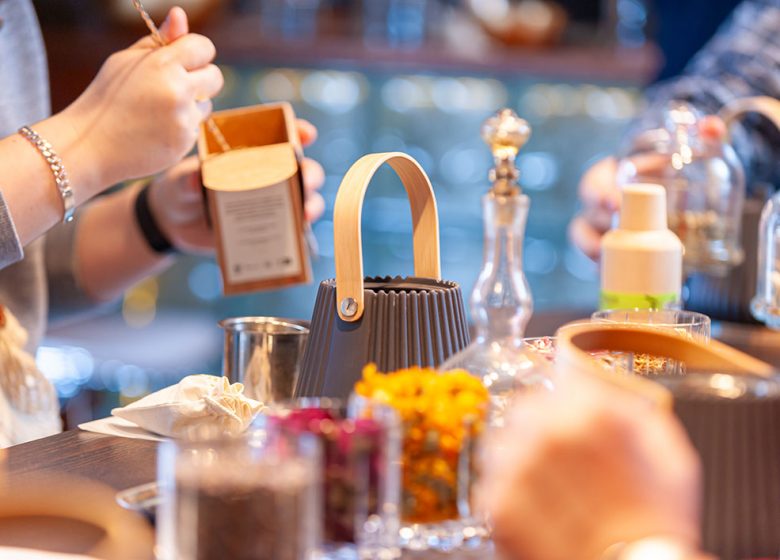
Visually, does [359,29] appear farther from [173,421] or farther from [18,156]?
[173,421]

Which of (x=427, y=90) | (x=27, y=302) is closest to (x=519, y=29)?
(x=427, y=90)

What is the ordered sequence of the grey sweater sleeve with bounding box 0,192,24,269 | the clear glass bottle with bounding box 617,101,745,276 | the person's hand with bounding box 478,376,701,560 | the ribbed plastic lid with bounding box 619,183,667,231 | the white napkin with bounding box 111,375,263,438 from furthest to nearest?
the clear glass bottle with bounding box 617,101,745,276, the ribbed plastic lid with bounding box 619,183,667,231, the grey sweater sleeve with bounding box 0,192,24,269, the white napkin with bounding box 111,375,263,438, the person's hand with bounding box 478,376,701,560

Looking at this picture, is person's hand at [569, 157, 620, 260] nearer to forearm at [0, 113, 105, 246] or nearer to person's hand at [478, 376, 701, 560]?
forearm at [0, 113, 105, 246]

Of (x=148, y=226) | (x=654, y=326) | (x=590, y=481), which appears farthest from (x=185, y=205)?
(x=590, y=481)

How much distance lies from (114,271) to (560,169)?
194 centimetres

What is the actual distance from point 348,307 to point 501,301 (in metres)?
0.13

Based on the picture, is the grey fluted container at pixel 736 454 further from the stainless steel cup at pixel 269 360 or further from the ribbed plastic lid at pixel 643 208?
the ribbed plastic lid at pixel 643 208

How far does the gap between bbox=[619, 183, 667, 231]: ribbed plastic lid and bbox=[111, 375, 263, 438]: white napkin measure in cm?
49

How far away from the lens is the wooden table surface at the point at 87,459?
0.79m

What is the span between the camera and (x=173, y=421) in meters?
0.87

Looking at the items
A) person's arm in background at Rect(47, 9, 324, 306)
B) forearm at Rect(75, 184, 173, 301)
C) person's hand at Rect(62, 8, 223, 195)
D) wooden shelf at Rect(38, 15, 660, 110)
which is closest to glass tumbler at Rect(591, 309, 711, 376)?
person's hand at Rect(62, 8, 223, 195)

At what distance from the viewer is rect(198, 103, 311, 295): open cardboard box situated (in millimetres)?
1153

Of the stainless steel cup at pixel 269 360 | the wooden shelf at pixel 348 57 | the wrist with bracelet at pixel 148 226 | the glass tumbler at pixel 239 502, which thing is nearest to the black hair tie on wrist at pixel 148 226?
the wrist with bracelet at pixel 148 226

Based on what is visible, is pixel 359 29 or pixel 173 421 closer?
pixel 173 421
